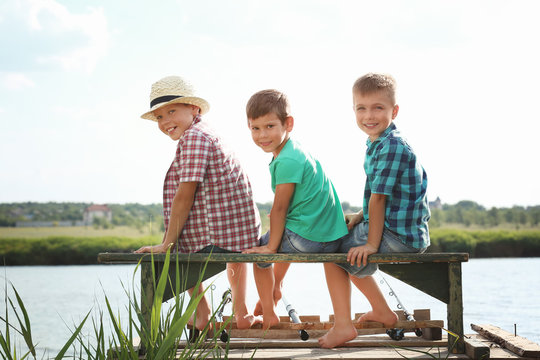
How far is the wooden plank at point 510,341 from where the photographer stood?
9.90ft

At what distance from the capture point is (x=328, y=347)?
321cm

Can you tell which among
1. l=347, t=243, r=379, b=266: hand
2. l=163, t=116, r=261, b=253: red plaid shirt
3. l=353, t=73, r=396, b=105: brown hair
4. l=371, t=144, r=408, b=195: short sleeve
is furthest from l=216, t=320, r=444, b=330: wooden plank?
l=353, t=73, r=396, b=105: brown hair

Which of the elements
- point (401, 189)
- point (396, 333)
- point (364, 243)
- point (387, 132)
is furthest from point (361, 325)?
point (387, 132)

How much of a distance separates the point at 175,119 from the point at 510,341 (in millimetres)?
2202

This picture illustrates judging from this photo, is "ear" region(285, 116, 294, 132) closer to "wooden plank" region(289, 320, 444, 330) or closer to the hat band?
the hat band

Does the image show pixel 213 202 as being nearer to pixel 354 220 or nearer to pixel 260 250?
pixel 260 250

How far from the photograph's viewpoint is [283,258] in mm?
3029

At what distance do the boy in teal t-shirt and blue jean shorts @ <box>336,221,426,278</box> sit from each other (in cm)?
6

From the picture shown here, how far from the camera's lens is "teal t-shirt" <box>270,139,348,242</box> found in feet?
10.7

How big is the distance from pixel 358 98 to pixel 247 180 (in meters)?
0.79

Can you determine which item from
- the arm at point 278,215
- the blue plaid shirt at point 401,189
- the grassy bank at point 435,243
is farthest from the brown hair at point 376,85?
the grassy bank at point 435,243

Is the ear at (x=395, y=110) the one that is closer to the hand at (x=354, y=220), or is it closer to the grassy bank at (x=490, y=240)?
the hand at (x=354, y=220)

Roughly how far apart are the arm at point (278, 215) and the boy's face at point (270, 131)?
25 cm

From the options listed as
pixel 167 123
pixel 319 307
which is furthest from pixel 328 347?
pixel 319 307
